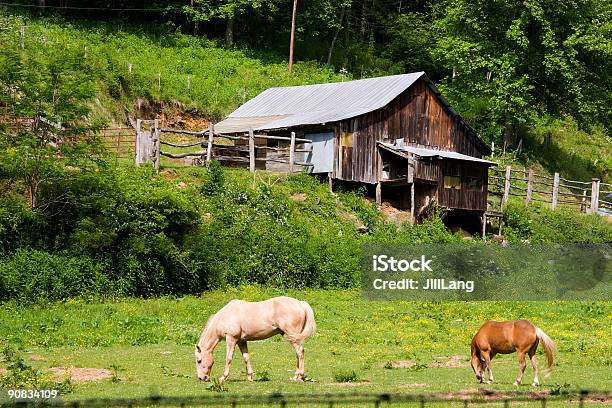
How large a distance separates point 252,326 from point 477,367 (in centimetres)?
430

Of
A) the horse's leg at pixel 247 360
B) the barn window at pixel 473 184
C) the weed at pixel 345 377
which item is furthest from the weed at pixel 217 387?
the barn window at pixel 473 184

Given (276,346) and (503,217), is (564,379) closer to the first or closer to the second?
(276,346)

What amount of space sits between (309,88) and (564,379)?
119 ft

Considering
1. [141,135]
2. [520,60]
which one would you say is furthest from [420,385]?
[520,60]

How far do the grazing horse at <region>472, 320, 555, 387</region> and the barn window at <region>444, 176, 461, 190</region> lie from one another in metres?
28.1

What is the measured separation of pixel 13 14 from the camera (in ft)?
194

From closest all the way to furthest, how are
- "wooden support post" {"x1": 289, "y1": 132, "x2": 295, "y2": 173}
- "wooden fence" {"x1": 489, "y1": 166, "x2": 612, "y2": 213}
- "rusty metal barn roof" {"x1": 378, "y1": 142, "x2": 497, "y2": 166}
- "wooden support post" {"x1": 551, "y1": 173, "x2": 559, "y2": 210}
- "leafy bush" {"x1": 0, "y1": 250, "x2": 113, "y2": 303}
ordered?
"leafy bush" {"x1": 0, "y1": 250, "x2": 113, "y2": 303}
"wooden support post" {"x1": 289, "y1": 132, "x2": 295, "y2": 173}
"rusty metal barn roof" {"x1": 378, "y1": 142, "x2": 497, "y2": 166}
"wooden fence" {"x1": 489, "y1": 166, "x2": 612, "y2": 213}
"wooden support post" {"x1": 551, "y1": 173, "x2": 559, "y2": 210}

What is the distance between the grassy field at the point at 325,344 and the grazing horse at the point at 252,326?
581 millimetres

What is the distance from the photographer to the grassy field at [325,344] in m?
18.3

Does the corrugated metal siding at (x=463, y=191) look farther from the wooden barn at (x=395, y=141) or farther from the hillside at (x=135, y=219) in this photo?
the hillside at (x=135, y=219)

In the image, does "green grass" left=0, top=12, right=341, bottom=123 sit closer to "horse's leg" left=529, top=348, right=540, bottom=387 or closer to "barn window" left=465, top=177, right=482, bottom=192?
"barn window" left=465, top=177, right=482, bottom=192

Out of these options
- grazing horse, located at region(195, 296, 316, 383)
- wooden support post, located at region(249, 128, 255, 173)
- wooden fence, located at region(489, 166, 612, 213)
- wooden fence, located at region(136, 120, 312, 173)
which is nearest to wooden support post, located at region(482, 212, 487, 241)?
wooden fence, located at region(489, 166, 612, 213)

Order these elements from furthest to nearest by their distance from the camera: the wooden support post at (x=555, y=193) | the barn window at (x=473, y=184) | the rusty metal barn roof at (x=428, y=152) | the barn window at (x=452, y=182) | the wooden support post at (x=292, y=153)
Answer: the wooden support post at (x=555, y=193) < the barn window at (x=473, y=184) < the barn window at (x=452, y=182) < the rusty metal barn roof at (x=428, y=152) < the wooden support post at (x=292, y=153)

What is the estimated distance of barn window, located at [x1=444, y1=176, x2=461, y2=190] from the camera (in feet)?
151
